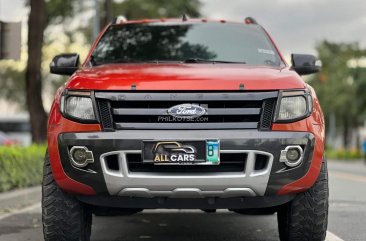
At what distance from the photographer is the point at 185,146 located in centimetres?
402

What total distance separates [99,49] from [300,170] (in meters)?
2.40

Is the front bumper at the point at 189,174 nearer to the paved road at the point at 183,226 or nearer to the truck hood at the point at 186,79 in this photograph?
the truck hood at the point at 186,79

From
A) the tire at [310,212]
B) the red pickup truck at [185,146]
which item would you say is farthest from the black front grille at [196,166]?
the tire at [310,212]

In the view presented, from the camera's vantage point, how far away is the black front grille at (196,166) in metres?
4.07

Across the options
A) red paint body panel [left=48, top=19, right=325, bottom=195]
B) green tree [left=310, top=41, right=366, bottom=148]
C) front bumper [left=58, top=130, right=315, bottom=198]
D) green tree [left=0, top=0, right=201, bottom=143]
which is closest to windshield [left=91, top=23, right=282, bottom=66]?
red paint body panel [left=48, top=19, right=325, bottom=195]

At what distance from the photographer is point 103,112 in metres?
4.16

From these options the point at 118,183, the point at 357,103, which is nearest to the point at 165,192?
the point at 118,183

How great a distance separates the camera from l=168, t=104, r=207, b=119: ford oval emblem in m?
4.10

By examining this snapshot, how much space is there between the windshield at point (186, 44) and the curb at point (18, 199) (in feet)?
9.13

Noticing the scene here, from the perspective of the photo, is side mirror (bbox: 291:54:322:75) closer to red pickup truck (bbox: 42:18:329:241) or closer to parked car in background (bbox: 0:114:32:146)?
red pickup truck (bbox: 42:18:329:241)

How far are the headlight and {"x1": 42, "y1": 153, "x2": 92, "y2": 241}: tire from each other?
1.28 feet

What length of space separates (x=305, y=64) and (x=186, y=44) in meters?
1.09

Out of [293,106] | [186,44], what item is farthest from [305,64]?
[293,106]

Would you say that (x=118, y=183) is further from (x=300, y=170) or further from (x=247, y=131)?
(x=300, y=170)
